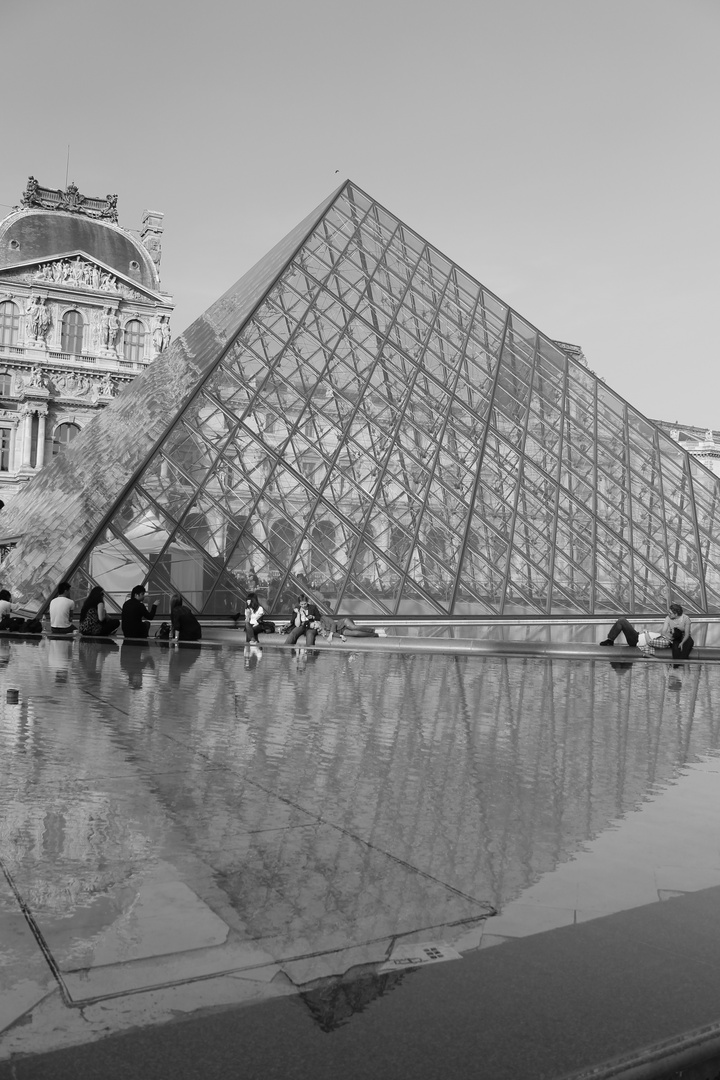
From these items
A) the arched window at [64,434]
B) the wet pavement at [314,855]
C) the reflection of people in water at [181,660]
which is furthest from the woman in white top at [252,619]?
the arched window at [64,434]

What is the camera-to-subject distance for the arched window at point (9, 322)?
4353 centimetres

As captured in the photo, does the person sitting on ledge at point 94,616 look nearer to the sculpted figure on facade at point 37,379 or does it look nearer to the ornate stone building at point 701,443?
the sculpted figure on facade at point 37,379

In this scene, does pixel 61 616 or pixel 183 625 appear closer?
pixel 183 625

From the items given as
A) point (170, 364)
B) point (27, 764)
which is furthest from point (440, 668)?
point (170, 364)

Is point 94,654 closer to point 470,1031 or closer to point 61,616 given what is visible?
point 61,616

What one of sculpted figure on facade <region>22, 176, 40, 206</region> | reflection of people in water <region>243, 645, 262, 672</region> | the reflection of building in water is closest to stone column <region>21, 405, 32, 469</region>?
sculpted figure on facade <region>22, 176, 40, 206</region>

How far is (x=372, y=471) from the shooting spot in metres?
16.4

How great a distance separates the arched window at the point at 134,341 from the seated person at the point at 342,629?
34.5m

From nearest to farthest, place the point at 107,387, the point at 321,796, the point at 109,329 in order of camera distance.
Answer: the point at 321,796, the point at 107,387, the point at 109,329

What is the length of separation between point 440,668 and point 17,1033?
27.7 ft

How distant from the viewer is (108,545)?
1395cm

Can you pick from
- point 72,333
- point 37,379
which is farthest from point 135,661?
point 72,333

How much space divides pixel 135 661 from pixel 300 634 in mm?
3888

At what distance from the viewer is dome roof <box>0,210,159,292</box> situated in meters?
45.9
